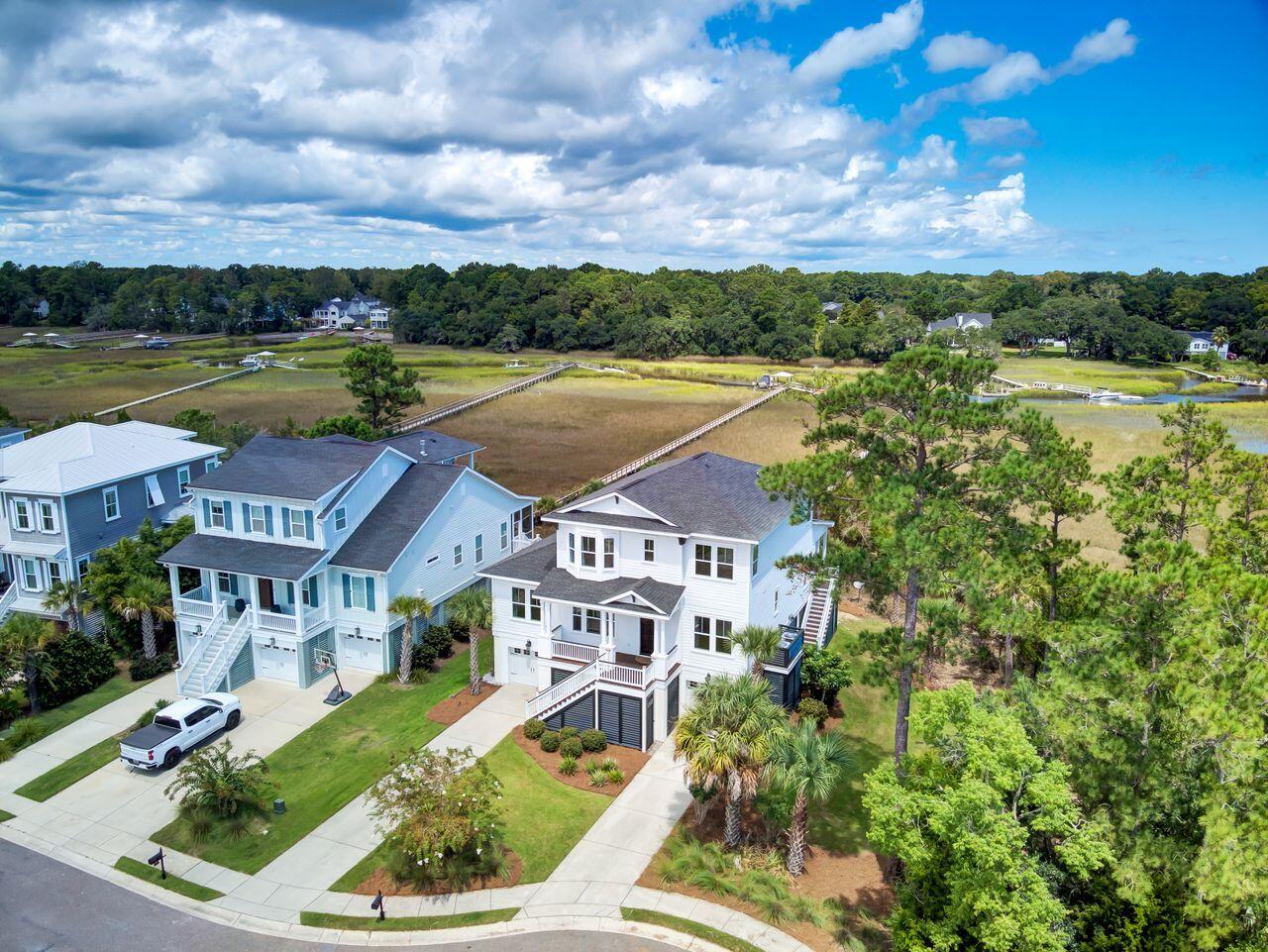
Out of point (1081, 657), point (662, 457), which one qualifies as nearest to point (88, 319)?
point (662, 457)

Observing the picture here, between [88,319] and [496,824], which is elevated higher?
[88,319]

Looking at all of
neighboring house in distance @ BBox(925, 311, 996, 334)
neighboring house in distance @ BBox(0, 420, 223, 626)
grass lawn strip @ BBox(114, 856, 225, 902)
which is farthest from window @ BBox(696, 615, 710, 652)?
neighboring house in distance @ BBox(925, 311, 996, 334)

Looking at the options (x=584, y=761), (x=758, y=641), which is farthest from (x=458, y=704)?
(x=758, y=641)

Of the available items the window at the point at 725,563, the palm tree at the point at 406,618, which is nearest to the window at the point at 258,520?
the palm tree at the point at 406,618

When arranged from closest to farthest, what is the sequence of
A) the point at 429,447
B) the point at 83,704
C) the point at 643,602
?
the point at 643,602, the point at 83,704, the point at 429,447

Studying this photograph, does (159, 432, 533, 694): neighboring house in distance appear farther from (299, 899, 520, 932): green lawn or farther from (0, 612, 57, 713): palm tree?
(299, 899, 520, 932): green lawn

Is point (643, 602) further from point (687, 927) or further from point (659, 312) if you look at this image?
point (659, 312)

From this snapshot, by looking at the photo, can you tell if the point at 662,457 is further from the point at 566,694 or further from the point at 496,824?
the point at 496,824

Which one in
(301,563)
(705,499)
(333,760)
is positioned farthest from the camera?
(301,563)
